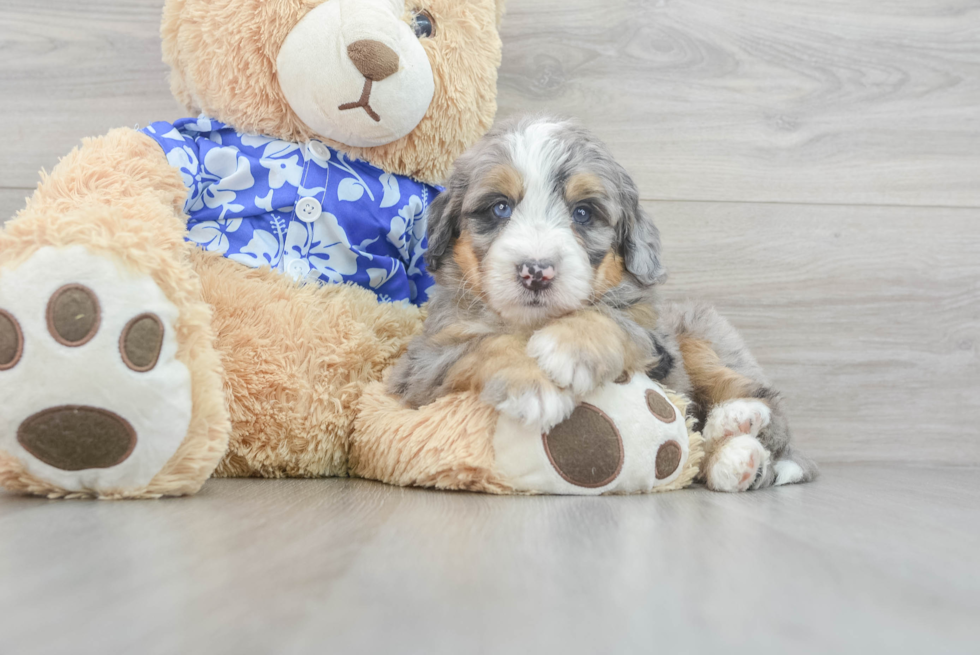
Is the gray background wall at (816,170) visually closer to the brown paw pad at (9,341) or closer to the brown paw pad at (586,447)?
the brown paw pad at (586,447)

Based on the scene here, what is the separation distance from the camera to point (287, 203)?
1.88m

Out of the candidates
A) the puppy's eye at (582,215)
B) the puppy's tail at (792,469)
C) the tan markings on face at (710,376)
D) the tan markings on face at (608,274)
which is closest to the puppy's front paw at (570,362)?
the tan markings on face at (608,274)

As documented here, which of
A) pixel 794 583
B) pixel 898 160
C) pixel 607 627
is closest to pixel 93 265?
pixel 607 627

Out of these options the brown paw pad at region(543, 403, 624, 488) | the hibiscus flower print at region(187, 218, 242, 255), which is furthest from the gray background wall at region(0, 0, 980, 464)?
the brown paw pad at region(543, 403, 624, 488)

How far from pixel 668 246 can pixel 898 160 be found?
89 cm

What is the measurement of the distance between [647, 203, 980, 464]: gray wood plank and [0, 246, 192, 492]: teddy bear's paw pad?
1.76m

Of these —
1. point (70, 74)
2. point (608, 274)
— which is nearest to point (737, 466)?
point (608, 274)

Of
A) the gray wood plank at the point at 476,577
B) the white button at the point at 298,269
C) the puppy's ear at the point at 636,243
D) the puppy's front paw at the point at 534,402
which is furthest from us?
the white button at the point at 298,269

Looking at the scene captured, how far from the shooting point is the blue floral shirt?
73.0 inches

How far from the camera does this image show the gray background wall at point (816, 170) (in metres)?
2.53

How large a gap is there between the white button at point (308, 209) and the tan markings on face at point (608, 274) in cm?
75

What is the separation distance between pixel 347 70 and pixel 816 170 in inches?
68.2

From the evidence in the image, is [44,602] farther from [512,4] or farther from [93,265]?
[512,4]

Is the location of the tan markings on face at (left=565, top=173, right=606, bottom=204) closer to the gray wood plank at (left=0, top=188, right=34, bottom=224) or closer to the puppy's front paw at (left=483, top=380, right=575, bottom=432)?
the puppy's front paw at (left=483, top=380, right=575, bottom=432)
